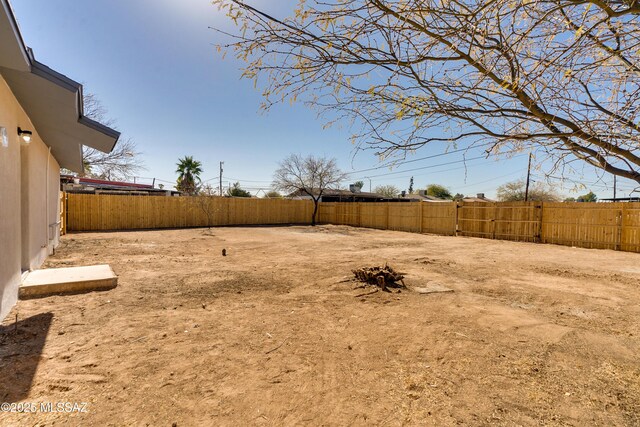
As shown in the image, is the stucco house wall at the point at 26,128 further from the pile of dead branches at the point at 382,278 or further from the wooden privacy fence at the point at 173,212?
the wooden privacy fence at the point at 173,212

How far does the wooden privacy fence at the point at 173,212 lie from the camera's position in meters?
16.5

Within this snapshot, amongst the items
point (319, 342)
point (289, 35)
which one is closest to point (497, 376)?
point (319, 342)

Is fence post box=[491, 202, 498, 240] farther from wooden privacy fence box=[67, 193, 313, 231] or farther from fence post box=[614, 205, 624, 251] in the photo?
wooden privacy fence box=[67, 193, 313, 231]

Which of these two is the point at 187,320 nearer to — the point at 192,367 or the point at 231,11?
the point at 192,367

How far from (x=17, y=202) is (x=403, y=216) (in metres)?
18.0

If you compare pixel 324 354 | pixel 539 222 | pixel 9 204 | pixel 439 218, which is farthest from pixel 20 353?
pixel 439 218

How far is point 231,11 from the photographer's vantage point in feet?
5.43

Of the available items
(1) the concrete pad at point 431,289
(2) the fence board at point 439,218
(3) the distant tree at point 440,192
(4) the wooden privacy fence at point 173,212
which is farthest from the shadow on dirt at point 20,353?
(3) the distant tree at point 440,192

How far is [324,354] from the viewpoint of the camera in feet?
9.80

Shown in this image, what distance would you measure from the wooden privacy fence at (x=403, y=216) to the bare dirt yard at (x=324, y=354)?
7.79 m

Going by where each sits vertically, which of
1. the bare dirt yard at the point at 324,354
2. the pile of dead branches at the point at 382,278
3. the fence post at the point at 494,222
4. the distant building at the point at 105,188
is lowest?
the bare dirt yard at the point at 324,354

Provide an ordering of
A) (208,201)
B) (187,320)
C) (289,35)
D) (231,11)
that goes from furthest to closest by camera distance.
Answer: (208,201)
(187,320)
(289,35)
(231,11)

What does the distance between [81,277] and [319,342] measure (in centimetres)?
429

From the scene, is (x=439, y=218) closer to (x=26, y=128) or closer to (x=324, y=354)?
(x=324, y=354)
